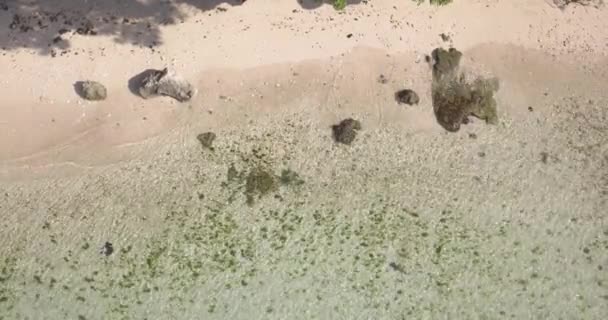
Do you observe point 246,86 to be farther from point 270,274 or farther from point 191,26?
point 270,274

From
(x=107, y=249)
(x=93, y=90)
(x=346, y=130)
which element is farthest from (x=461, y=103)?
(x=107, y=249)

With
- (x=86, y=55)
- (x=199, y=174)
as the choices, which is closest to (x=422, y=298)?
(x=199, y=174)

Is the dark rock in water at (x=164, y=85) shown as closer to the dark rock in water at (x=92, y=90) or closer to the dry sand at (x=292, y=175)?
the dry sand at (x=292, y=175)

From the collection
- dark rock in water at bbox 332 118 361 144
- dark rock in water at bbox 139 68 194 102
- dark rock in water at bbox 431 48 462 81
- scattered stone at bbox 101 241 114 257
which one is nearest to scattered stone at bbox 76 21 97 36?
dark rock in water at bbox 139 68 194 102

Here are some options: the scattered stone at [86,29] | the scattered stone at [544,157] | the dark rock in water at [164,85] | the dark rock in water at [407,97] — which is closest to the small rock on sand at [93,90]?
the dark rock in water at [164,85]

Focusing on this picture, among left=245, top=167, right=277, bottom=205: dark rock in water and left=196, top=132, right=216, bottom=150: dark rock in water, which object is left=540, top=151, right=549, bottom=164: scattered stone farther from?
left=196, top=132, right=216, bottom=150: dark rock in water

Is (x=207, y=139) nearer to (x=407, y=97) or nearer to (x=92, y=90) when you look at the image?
(x=92, y=90)
